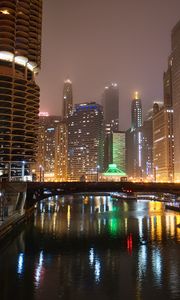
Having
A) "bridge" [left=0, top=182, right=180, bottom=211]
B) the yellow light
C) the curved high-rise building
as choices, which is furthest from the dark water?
the yellow light

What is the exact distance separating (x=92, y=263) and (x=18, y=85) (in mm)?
102098

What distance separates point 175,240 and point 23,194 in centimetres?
4672

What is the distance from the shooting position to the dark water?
3959cm

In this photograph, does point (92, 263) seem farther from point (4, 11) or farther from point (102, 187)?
point (4, 11)

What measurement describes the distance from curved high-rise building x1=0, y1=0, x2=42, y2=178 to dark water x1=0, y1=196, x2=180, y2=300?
6014 centimetres

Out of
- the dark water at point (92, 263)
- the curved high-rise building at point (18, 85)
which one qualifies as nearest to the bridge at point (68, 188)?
the dark water at point (92, 263)

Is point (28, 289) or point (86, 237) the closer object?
point (28, 289)

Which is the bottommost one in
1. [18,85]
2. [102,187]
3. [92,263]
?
[92,263]

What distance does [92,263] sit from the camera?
171 feet

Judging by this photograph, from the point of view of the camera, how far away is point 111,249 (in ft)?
203

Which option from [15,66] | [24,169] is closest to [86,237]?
[24,169]

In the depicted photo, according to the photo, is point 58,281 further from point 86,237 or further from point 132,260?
point 86,237

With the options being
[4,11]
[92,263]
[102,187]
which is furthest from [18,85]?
[92,263]

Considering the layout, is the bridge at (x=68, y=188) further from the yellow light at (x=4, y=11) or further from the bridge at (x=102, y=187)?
the yellow light at (x=4, y=11)
